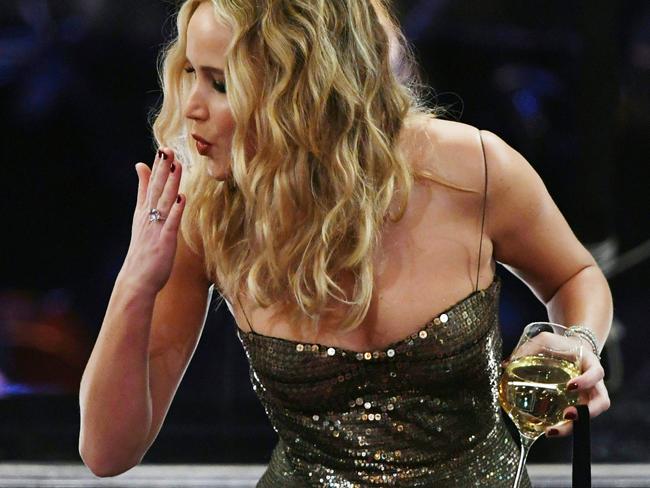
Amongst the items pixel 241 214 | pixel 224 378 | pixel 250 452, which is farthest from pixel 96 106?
pixel 241 214

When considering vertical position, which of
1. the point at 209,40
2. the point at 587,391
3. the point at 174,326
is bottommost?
the point at 174,326

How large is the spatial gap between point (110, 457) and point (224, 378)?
1724mm

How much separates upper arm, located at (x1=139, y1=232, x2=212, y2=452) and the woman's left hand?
0.51 metres

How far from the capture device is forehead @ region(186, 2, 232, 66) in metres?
1.32

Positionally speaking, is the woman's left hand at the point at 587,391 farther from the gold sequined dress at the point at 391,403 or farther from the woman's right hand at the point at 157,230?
the woman's right hand at the point at 157,230

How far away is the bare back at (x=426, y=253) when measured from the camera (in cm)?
139

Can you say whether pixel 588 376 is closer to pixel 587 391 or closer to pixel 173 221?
pixel 587 391

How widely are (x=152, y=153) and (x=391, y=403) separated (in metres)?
1.70

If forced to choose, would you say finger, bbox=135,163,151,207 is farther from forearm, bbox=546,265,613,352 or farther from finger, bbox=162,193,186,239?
forearm, bbox=546,265,613,352

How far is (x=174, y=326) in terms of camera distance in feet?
4.71

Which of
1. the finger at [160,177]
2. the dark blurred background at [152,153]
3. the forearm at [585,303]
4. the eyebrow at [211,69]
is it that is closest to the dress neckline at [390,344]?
the forearm at [585,303]

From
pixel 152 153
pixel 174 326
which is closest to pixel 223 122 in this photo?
pixel 174 326

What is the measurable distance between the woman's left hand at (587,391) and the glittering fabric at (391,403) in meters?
0.22

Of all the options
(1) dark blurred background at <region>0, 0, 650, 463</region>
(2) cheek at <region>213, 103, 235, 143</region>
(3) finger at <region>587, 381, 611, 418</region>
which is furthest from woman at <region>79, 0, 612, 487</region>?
(1) dark blurred background at <region>0, 0, 650, 463</region>
